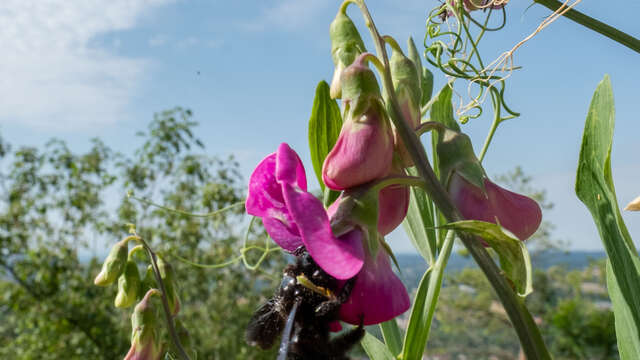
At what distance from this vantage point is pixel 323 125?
433 mm

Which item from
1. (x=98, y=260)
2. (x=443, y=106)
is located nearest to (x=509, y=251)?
(x=443, y=106)

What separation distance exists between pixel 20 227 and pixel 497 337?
19.9 feet

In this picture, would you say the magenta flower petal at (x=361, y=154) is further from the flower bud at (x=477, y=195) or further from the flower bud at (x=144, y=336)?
the flower bud at (x=144, y=336)

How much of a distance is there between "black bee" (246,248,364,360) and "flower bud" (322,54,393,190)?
0.05m

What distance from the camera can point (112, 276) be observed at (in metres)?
0.63

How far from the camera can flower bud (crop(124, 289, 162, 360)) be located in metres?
0.57

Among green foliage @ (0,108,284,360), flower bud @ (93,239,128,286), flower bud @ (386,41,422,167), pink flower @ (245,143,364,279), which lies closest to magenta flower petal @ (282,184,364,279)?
pink flower @ (245,143,364,279)

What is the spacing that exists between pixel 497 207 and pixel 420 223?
215 mm

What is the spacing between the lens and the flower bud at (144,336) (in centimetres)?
57

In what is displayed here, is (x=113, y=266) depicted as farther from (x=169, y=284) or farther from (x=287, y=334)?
(x=287, y=334)

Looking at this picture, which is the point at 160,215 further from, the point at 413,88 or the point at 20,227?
the point at 413,88

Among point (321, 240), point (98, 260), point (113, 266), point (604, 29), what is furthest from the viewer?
Answer: point (98, 260)

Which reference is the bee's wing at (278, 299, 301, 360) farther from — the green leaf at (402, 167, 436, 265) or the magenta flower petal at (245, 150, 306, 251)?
the green leaf at (402, 167, 436, 265)

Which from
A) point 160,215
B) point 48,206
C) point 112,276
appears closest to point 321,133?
point 112,276
